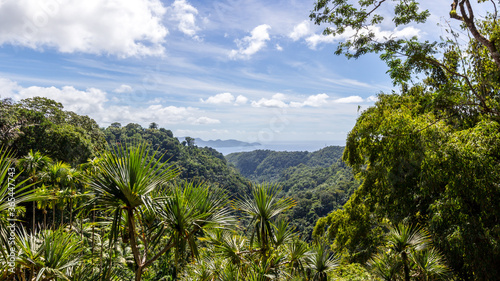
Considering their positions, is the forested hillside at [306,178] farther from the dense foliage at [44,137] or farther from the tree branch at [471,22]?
the dense foliage at [44,137]

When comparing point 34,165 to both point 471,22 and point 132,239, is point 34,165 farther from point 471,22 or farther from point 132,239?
point 471,22

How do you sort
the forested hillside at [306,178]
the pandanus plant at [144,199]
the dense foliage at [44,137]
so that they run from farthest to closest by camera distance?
the forested hillside at [306,178] → the dense foliage at [44,137] → the pandanus plant at [144,199]

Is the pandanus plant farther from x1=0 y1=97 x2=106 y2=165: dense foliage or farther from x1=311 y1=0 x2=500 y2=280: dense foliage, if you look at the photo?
x1=0 y1=97 x2=106 y2=165: dense foliage

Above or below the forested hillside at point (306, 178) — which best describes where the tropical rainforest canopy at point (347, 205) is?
above

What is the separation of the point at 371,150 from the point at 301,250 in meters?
5.29

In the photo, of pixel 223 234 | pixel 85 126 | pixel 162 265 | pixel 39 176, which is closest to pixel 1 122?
pixel 39 176

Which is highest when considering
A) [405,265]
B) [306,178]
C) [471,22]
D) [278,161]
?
[471,22]

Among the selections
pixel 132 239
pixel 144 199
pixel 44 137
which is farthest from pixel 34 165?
pixel 144 199

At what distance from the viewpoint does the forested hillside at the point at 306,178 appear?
2061 inches

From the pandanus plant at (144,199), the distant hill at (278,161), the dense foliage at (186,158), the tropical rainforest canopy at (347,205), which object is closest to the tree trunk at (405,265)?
the tropical rainforest canopy at (347,205)

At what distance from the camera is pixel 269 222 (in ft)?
14.9

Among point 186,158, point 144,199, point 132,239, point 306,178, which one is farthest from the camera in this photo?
point 306,178

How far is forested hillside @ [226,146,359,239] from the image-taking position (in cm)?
5234

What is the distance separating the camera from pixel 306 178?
93688 mm
